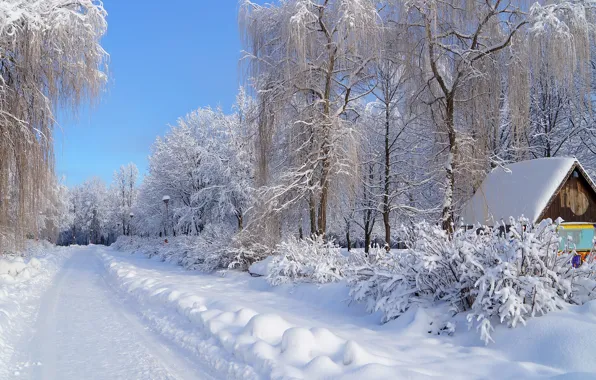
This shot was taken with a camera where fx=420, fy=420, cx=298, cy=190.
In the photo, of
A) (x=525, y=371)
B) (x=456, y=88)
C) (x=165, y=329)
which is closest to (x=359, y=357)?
(x=525, y=371)

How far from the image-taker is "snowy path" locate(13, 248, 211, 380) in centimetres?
484

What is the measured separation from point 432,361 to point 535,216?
8.56m

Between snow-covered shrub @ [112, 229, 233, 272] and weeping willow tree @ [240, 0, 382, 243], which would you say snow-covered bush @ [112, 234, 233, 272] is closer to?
snow-covered shrub @ [112, 229, 233, 272]

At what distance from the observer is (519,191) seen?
12836mm

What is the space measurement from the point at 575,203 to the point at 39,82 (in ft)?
48.0

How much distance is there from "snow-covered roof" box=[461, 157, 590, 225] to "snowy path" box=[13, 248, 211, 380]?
9060mm

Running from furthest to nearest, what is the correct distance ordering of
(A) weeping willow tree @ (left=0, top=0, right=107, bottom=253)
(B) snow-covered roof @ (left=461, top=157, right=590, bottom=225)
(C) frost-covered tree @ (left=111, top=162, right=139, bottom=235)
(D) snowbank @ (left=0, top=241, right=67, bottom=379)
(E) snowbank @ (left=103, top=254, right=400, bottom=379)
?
(C) frost-covered tree @ (left=111, top=162, right=139, bottom=235) → (B) snow-covered roof @ (left=461, top=157, right=590, bottom=225) → (A) weeping willow tree @ (left=0, top=0, right=107, bottom=253) → (D) snowbank @ (left=0, top=241, right=67, bottom=379) → (E) snowbank @ (left=103, top=254, right=400, bottom=379)

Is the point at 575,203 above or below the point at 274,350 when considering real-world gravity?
above

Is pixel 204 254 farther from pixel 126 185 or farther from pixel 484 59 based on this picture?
pixel 126 185

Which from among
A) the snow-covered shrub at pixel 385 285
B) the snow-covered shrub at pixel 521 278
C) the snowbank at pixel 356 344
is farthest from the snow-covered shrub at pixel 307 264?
the snow-covered shrub at pixel 521 278

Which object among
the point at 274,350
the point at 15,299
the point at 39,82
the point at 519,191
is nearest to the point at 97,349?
the point at 274,350

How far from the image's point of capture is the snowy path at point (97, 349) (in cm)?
484

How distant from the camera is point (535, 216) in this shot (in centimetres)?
1159

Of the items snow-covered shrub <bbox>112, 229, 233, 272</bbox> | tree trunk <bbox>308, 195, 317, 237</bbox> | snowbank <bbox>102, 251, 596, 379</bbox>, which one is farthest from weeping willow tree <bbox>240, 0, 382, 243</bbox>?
snowbank <bbox>102, 251, 596, 379</bbox>
